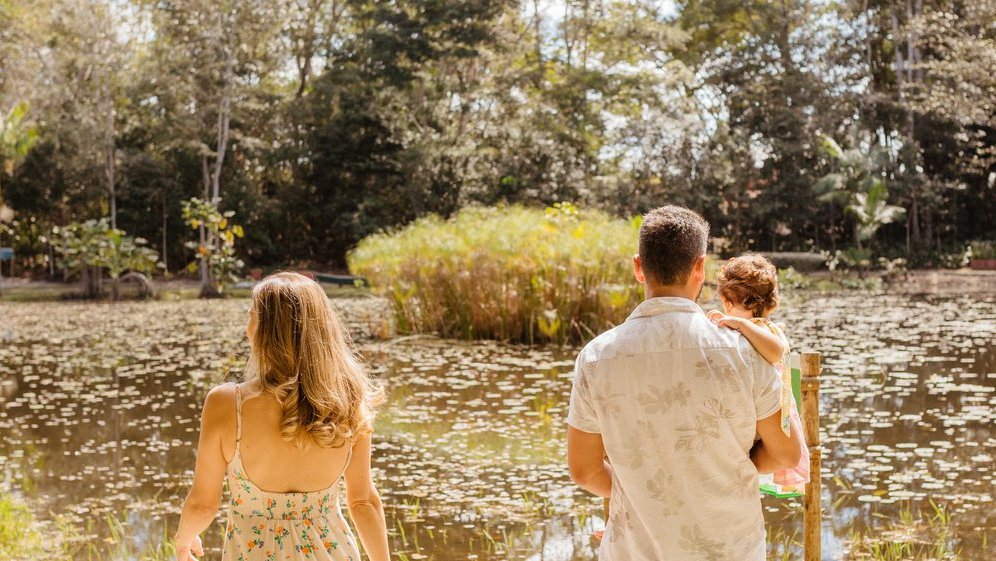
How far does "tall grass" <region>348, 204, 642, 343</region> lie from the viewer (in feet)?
35.3

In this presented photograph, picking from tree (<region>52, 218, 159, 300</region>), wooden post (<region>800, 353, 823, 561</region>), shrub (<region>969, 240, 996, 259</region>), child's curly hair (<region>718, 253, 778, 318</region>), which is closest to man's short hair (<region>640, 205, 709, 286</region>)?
child's curly hair (<region>718, 253, 778, 318</region>)

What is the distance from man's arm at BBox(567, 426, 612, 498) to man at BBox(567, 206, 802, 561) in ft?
0.15

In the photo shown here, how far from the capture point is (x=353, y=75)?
23.8 meters

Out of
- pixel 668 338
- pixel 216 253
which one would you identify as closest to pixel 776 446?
pixel 668 338

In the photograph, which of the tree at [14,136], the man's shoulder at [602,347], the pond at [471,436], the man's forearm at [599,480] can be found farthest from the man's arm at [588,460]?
the tree at [14,136]

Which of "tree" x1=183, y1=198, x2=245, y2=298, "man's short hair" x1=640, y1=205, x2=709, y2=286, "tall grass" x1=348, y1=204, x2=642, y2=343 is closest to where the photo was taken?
"man's short hair" x1=640, y1=205, x2=709, y2=286

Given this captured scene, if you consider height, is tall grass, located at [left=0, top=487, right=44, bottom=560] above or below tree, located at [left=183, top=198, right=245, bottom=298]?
below

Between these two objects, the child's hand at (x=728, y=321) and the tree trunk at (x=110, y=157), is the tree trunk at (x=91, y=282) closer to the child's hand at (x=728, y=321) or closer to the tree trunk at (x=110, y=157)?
the tree trunk at (x=110, y=157)

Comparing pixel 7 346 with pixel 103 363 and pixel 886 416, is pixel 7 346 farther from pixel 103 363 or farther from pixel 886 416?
pixel 886 416

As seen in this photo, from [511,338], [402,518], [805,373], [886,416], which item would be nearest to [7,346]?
[511,338]

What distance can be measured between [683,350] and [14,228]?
89.0 ft

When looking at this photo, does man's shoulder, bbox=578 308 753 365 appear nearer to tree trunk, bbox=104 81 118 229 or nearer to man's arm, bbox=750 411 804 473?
man's arm, bbox=750 411 804 473

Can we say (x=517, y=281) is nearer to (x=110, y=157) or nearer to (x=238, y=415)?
(x=238, y=415)

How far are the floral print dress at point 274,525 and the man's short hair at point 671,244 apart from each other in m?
0.81
